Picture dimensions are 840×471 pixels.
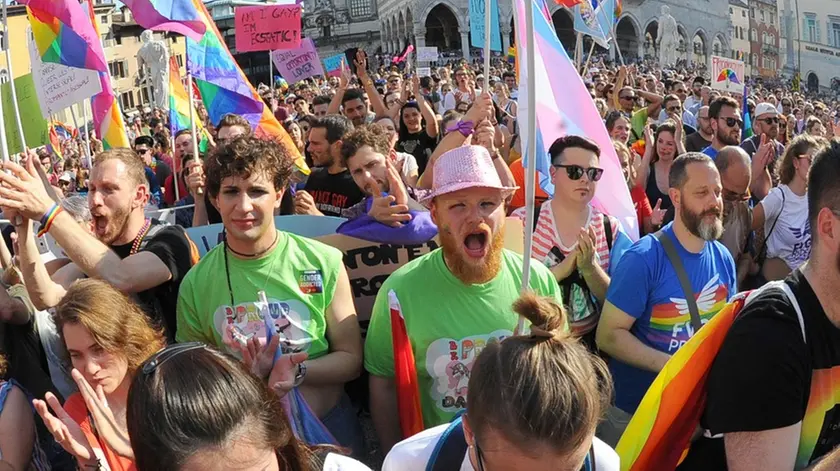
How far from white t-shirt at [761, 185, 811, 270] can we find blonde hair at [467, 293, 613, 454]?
9.87 feet

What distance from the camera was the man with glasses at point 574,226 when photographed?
11.5 ft

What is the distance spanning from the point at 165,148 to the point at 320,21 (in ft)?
214

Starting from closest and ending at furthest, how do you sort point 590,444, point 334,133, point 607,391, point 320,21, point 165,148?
1. point 590,444
2. point 607,391
3. point 334,133
4. point 165,148
5. point 320,21

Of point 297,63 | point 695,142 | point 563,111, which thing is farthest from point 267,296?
point 297,63

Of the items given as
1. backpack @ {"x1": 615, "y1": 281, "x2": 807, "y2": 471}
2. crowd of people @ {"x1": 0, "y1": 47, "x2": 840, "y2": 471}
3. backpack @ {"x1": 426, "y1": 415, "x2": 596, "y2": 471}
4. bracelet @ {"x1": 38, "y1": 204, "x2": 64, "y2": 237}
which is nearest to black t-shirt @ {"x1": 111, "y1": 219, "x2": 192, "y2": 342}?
crowd of people @ {"x1": 0, "y1": 47, "x2": 840, "y2": 471}

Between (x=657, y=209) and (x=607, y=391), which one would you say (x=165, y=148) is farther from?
(x=607, y=391)

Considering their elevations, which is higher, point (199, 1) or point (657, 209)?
point (199, 1)

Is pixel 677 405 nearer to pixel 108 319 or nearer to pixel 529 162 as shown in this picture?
pixel 529 162

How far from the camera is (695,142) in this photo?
751 centimetres

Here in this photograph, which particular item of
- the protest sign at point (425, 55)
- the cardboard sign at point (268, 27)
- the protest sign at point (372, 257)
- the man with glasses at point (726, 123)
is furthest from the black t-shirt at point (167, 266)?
the protest sign at point (425, 55)

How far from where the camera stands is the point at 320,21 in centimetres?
7312

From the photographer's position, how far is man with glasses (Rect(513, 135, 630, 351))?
11.5ft

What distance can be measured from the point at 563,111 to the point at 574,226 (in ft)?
1.67

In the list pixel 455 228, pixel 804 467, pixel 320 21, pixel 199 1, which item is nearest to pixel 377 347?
pixel 455 228
